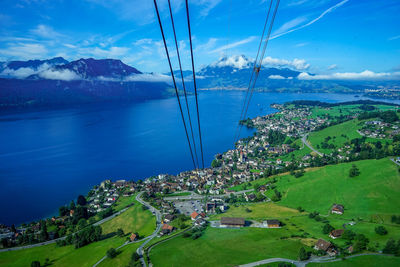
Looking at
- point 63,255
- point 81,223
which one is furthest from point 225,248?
point 81,223

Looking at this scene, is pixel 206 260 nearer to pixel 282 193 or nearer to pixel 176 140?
pixel 282 193

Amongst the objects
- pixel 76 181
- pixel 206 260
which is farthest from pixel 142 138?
pixel 206 260

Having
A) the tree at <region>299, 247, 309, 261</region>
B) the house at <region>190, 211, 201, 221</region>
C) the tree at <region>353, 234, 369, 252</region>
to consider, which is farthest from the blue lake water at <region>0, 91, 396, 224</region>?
the tree at <region>353, 234, 369, 252</region>

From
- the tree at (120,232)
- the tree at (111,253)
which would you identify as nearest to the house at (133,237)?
the tree at (120,232)

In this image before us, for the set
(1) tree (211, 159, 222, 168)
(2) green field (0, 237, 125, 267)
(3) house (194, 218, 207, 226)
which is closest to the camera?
(2) green field (0, 237, 125, 267)

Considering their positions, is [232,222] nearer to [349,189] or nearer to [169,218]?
[169,218]

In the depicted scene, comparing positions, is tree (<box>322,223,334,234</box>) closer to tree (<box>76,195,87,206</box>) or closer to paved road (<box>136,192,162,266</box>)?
paved road (<box>136,192,162,266</box>)
